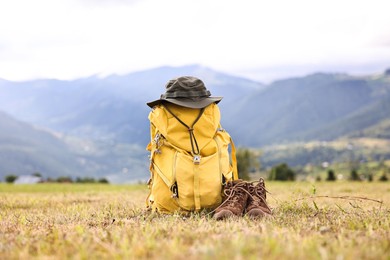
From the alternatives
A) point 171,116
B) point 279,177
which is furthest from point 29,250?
point 279,177

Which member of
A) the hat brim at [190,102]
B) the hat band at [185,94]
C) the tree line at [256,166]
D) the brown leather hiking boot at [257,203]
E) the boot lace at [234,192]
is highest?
the hat band at [185,94]

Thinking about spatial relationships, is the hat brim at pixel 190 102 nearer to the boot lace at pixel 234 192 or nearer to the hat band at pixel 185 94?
the hat band at pixel 185 94

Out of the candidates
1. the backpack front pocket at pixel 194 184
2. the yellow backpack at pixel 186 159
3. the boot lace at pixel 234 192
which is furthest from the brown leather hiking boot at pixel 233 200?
the yellow backpack at pixel 186 159

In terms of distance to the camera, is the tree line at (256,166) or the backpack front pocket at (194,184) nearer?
the backpack front pocket at (194,184)

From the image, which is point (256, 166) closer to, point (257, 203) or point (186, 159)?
point (186, 159)

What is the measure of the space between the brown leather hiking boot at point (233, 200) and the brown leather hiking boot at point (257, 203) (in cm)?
8

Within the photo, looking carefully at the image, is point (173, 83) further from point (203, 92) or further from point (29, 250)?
point (29, 250)

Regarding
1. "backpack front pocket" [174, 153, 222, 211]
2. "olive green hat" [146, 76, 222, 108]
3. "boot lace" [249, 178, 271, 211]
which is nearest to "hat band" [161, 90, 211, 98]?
"olive green hat" [146, 76, 222, 108]

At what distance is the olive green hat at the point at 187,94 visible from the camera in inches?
301

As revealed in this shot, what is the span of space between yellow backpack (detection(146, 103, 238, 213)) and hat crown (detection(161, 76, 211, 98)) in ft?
0.58

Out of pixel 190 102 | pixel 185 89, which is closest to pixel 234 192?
pixel 190 102

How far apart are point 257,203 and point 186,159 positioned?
1.27 metres

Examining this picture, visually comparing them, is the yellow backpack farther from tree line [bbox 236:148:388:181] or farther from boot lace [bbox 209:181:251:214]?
tree line [bbox 236:148:388:181]

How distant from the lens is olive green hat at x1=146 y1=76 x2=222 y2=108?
764cm
